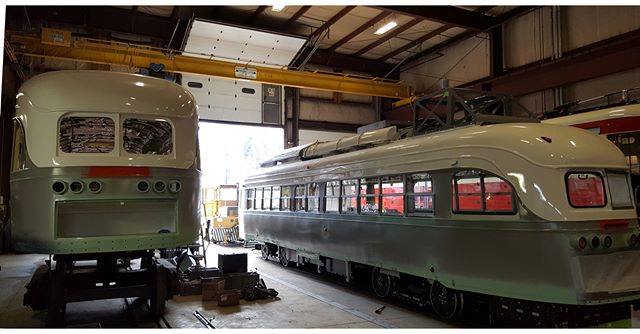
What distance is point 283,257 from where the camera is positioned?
38.9 ft

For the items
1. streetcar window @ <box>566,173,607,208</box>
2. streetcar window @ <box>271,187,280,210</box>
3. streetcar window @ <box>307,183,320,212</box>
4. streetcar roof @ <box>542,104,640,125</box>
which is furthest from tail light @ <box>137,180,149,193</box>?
streetcar roof @ <box>542,104,640,125</box>

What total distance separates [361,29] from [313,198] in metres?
8.73

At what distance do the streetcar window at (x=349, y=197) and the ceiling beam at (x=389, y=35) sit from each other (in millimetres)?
8940

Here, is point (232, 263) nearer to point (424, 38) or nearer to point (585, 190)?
point (585, 190)

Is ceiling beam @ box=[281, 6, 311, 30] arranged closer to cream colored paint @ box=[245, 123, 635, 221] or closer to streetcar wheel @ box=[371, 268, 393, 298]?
cream colored paint @ box=[245, 123, 635, 221]

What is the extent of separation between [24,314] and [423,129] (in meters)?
6.83

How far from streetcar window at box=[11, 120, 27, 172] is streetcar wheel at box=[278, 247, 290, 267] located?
263 inches

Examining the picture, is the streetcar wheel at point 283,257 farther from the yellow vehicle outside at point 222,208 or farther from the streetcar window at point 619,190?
the streetcar window at point 619,190

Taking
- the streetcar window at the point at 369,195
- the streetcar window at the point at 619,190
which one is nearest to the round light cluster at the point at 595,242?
the streetcar window at the point at 619,190

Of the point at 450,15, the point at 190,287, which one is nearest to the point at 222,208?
the point at 190,287

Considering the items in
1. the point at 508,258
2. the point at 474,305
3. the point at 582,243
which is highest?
the point at 582,243

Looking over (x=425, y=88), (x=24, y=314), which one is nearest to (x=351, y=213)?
(x=24, y=314)

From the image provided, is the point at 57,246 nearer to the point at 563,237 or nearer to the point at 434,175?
the point at 434,175

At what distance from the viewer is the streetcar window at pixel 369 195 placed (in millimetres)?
7848
